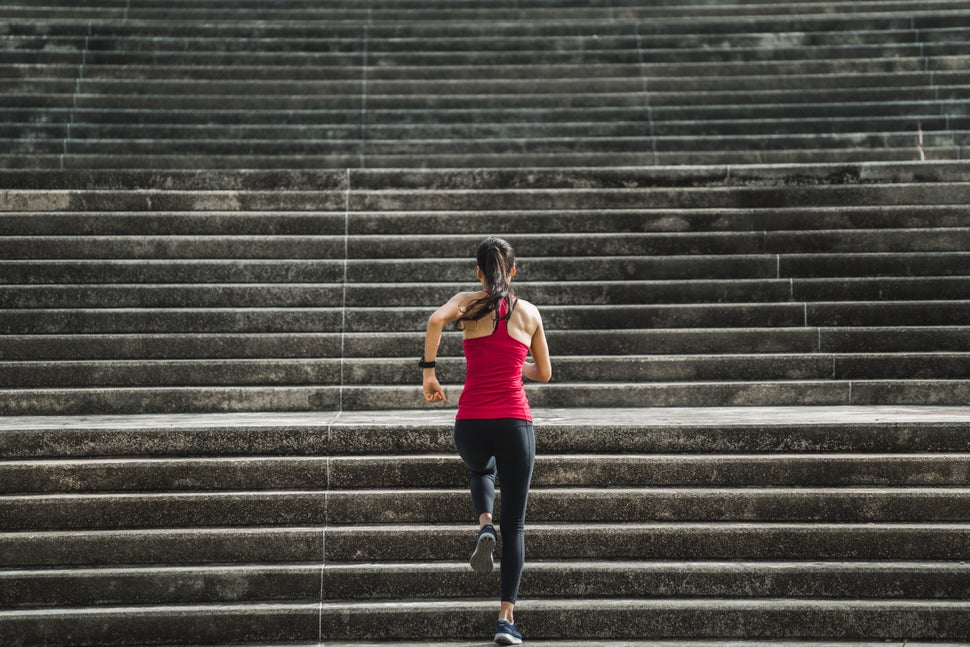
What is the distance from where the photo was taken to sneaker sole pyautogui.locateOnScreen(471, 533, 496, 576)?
384cm

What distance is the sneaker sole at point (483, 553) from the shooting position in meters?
3.84

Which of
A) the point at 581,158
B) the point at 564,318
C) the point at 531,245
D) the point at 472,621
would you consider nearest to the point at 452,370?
the point at 564,318

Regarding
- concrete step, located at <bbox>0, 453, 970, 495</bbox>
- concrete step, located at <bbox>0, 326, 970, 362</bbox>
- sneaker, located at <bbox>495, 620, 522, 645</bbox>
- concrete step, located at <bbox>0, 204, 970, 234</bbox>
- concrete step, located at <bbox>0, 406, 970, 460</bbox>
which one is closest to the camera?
sneaker, located at <bbox>495, 620, 522, 645</bbox>

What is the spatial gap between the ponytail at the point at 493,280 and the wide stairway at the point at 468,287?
1.41m

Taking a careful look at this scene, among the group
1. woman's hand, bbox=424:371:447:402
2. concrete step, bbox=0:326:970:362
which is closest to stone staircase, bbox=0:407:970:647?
woman's hand, bbox=424:371:447:402

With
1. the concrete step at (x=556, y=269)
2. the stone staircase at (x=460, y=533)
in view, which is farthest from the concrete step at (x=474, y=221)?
the stone staircase at (x=460, y=533)

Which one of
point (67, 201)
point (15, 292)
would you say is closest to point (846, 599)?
point (15, 292)

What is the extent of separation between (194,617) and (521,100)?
6.55 metres

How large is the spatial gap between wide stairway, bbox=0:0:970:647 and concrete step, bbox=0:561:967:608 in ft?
0.05

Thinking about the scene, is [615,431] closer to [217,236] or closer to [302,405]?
[302,405]

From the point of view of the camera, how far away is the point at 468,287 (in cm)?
698

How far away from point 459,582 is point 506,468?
1.00 m

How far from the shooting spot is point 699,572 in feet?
15.1

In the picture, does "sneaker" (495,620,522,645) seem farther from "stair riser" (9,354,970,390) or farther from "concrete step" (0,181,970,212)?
"concrete step" (0,181,970,212)
